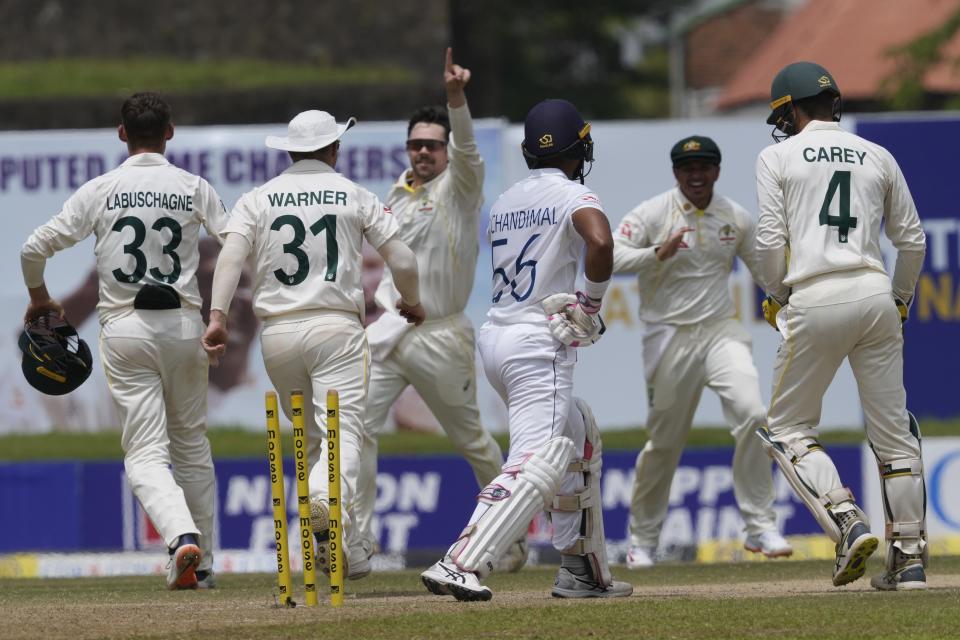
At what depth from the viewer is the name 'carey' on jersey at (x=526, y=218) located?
782 cm

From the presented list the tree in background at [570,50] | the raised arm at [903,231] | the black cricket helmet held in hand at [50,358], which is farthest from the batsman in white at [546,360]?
the tree in background at [570,50]

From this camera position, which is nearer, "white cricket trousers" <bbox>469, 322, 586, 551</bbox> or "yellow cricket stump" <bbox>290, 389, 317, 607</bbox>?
"yellow cricket stump" <bbox>290, 389, 317, 607</bbox>

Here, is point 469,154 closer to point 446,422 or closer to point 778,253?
point 446,422

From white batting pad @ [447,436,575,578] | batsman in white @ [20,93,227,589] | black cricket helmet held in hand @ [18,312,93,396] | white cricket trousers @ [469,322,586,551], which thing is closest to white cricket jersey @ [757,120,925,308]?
white cricket trousers @ [469,322,586,551]

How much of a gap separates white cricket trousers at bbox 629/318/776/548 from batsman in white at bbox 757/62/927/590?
2.73m

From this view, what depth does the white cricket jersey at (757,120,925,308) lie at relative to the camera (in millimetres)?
8133

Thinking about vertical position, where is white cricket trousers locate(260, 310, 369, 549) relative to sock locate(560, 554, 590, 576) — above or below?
above

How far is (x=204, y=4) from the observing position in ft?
82.0

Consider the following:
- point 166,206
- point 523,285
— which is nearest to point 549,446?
point 523,285

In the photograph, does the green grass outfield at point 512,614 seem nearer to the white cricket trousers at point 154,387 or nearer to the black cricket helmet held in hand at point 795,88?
the white cricket trousers at point 154,387

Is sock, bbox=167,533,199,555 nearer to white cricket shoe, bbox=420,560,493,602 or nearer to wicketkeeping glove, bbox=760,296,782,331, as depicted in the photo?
white cricket shoe, bbox=420,560,493,602

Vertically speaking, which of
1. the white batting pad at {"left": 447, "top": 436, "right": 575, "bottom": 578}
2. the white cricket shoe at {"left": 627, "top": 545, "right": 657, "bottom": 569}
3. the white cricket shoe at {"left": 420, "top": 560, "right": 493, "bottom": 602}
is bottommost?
the white cricket shoe at {"left": 627, "top": 545, "right": 657, "bottom": 569}

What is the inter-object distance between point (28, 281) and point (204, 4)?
16222 mm

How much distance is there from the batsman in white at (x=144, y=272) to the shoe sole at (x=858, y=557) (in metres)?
3.35
